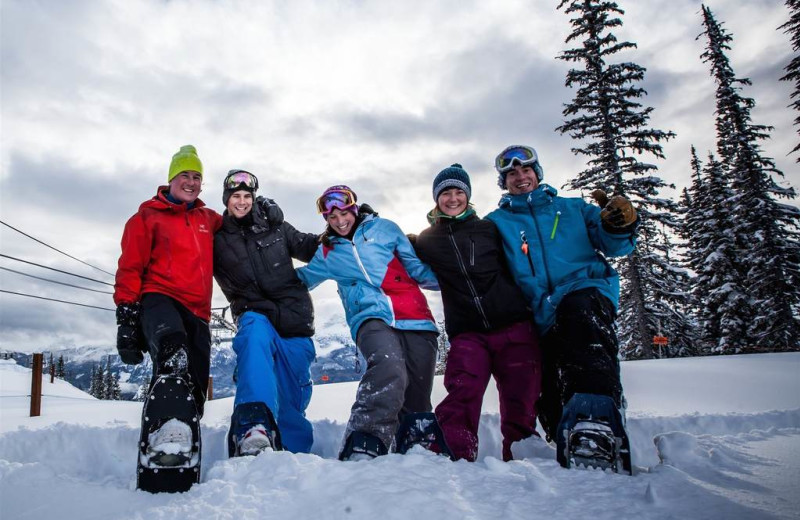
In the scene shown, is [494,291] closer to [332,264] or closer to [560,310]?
[560,310]

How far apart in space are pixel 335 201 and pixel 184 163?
137 centimetres

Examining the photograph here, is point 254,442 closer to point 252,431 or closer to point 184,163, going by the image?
point 252,431

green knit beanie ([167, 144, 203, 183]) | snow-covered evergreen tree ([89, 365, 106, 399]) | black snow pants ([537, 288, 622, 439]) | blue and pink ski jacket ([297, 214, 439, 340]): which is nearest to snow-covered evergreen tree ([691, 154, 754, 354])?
black snow pants ([537, 288, 622, 439])

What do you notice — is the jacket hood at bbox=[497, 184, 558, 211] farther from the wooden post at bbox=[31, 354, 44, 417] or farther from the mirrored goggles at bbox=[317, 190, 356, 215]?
the wooden post at bbox=[31, 354, 44, 417]

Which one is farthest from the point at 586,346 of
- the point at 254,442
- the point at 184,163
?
the point at 184,163

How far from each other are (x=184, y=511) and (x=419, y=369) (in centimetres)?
196

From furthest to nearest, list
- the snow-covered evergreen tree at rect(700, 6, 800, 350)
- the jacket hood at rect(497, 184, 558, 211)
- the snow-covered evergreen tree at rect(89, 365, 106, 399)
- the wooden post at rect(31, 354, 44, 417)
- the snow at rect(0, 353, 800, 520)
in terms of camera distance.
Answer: the snow-covered evergreen tree at rect(89, 365, 106, 399) → the snow-covered evergreen tree at rect(700, 6, 800, 350) → the wooden post at rect(31, 354, 44, 417) → the jacket hood at rect(497, 184, 558, 211) → the snow at rect(0, 353, 800, 520)

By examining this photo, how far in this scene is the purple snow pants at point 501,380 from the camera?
3.21 m

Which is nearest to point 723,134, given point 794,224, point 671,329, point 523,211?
point 794,224

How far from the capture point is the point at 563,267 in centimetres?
325

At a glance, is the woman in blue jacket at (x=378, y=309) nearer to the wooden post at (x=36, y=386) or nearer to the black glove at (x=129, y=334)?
the black glove at (x=129, y=334)

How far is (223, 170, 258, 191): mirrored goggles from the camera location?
395 centimetres

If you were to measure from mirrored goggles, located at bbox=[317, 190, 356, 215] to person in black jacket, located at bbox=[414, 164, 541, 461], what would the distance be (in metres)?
0.99

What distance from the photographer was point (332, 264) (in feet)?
12.1
